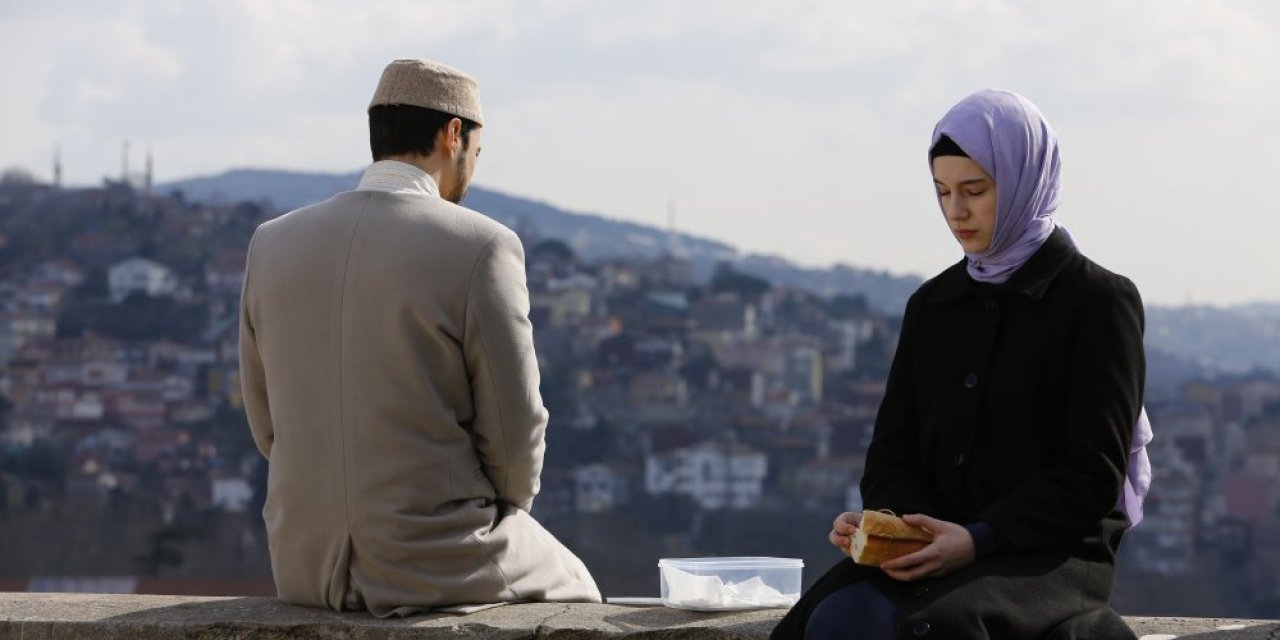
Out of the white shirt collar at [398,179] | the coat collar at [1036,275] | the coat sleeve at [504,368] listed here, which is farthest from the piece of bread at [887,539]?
the white shirt collar at [398,179]

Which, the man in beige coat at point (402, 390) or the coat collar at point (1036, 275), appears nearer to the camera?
the coat collar at point (1036, 275)

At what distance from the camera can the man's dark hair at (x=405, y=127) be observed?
2854mm

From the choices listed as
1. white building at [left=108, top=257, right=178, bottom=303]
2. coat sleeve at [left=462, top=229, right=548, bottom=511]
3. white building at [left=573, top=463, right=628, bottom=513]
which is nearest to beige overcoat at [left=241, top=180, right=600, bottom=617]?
coat sleeve at [left=462, top=229, right=548, bottom=511]

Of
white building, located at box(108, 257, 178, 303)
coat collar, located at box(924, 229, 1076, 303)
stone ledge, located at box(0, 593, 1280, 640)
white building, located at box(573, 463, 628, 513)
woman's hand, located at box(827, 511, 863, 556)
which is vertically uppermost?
coat collar, located at box(924, 229, 1076, 303)

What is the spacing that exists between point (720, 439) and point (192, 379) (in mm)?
18960

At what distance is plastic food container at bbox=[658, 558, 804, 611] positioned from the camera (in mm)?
2756

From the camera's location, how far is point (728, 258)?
9619cm

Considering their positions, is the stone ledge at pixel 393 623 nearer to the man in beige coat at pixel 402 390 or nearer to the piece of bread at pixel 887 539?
the man in beige coat at pixel 402 390

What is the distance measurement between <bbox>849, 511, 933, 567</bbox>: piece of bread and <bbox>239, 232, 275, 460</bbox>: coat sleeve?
3.32 feet

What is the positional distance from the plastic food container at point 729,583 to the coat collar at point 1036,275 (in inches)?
19.3

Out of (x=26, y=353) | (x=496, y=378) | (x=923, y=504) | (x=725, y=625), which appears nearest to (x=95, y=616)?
(x=496, y=378)

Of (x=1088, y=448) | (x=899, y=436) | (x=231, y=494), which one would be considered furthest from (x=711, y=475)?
(x=1088, y=448)

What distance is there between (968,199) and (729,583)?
72cm

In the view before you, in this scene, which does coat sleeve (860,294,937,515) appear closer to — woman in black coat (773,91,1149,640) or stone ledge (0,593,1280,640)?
woman in black coat (773,91,1149,640)
